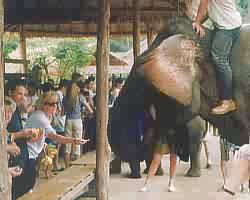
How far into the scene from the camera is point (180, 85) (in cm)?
349

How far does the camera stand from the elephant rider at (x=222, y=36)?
3578 mm

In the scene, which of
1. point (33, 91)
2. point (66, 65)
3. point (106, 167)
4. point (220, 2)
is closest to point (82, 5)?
point (33, 91)

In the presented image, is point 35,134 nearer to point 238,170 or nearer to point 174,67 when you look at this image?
point 174,67

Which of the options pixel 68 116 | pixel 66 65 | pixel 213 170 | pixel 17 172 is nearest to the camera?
pixel 17 172

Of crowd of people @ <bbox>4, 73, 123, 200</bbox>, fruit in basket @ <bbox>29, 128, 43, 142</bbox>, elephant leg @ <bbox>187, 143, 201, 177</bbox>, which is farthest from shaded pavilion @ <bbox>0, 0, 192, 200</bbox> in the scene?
elephant leg @ <bbox>187, 143, 201, 177</bbox>

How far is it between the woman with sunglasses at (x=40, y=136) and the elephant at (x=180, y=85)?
242 centimetres

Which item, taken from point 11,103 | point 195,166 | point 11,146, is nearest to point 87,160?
point 195,166

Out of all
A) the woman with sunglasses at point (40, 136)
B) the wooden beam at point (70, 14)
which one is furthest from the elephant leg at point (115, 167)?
the woman with sunglasses at point (40, 136)

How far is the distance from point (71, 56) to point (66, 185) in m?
20.6

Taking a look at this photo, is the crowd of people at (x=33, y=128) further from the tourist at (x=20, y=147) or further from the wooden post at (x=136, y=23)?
the wooden post at (x=136, y=23)

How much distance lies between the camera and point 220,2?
3.62 metres

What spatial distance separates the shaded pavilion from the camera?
7118 millimetres

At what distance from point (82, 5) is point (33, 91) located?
1611 millimetres

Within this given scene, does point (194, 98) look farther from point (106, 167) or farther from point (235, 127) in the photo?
point (106, 167)
